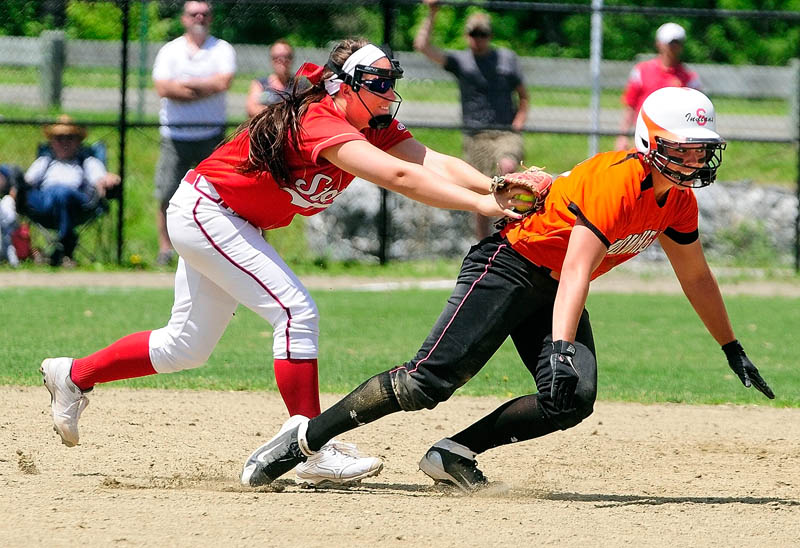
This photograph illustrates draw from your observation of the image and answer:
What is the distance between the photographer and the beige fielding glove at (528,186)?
4.41m

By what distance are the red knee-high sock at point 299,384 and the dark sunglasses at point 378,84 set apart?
3.64 ft

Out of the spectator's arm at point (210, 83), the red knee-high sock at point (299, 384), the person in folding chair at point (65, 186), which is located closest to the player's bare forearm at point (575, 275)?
the red knee-high sock at point (299, 384)

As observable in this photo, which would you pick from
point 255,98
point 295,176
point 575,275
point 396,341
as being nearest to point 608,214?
point 575,275

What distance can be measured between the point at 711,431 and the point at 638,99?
6099 millimetres

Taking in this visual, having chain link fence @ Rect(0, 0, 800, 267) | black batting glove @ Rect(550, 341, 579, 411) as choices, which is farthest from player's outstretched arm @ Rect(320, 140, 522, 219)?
chain link fence @ Rect(0, 0, 800, 267)

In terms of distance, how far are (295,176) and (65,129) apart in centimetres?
777

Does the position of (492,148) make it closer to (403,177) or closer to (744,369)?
(744,369)

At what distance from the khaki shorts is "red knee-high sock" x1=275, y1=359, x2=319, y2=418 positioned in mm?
7665

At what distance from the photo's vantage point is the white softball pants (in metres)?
4.88

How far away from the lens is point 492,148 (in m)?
12.5

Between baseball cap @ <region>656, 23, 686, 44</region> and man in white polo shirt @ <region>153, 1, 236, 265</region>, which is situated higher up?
baseball cap @ <region>656, 23, 686, 44</region>

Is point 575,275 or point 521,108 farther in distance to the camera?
point 521,108

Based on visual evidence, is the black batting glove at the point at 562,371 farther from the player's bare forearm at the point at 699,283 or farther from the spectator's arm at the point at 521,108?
the spectator's arm at the point at 521,108

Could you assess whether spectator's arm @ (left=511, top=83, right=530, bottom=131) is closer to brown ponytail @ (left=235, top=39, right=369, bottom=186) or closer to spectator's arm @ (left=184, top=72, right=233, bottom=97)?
spectator's arm @ (left=184, top=72, right=233, bottom=97)
